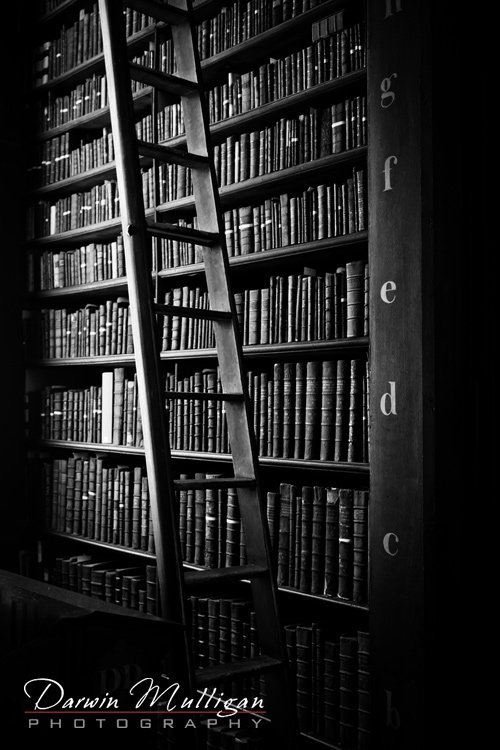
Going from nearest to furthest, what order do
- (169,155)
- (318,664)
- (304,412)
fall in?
(169,155), (318,664), (304,412)

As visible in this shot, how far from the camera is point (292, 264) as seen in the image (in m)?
2.69

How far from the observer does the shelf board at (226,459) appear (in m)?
2.28

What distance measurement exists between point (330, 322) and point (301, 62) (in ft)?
2.68

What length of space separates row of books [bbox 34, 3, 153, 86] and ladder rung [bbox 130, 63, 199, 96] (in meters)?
0.97

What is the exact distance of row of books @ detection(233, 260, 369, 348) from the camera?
2.28 m

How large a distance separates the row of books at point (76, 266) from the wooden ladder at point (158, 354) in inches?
37.4

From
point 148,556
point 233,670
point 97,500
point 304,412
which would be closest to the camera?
point 233,670

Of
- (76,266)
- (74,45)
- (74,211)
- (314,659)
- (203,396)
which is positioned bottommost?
(314,659)

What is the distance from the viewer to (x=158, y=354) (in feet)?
6.49

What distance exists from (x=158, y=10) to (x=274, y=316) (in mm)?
941

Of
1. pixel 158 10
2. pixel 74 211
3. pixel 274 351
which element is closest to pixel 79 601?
pixel 274 351

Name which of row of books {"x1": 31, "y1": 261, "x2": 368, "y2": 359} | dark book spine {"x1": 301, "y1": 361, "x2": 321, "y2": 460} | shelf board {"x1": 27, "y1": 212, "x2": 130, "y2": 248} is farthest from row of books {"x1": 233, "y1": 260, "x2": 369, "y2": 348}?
shelf board {"x1": 27, "y1": 212, "x2": 130, "y2": 248}

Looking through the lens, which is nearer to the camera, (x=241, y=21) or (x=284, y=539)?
(x=284, y=539)

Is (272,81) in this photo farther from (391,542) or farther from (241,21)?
(391,542)
